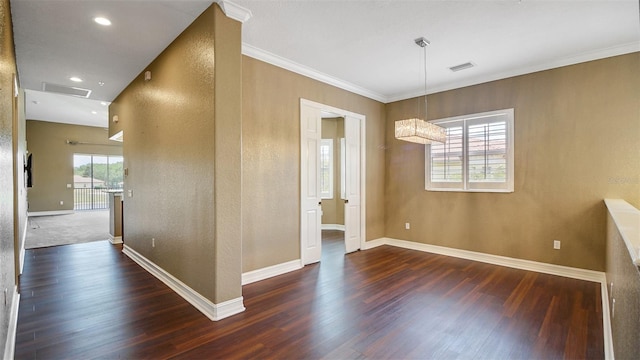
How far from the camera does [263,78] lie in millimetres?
3957

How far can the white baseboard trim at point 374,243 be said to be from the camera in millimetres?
5537

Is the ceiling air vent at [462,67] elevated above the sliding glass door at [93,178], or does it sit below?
above

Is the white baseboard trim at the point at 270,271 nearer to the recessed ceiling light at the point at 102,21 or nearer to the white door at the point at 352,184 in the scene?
the white door at the point at 352,184

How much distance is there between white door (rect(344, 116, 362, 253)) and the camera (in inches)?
209

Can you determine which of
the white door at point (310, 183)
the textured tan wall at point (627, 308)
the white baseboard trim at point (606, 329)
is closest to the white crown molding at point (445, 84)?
the white door at point (310, 183)

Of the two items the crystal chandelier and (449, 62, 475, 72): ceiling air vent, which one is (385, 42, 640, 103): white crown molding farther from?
the crystal chandelier

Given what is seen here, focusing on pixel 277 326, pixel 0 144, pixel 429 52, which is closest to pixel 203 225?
pixel 277 326

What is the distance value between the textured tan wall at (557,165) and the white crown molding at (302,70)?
1.38 metres

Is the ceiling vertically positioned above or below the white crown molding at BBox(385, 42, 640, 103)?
above

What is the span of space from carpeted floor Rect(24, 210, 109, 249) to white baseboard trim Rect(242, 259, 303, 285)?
4593 millimetres

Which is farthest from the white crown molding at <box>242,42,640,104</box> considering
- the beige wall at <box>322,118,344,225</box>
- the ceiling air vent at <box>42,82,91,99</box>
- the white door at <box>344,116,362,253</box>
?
the ceiling air vent at <box>42,82,91,99</box>

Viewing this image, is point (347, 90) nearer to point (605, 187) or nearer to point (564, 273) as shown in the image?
point (605, 187)

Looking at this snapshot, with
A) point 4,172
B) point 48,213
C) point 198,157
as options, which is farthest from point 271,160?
point 48,213

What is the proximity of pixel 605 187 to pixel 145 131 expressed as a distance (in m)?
6.33
